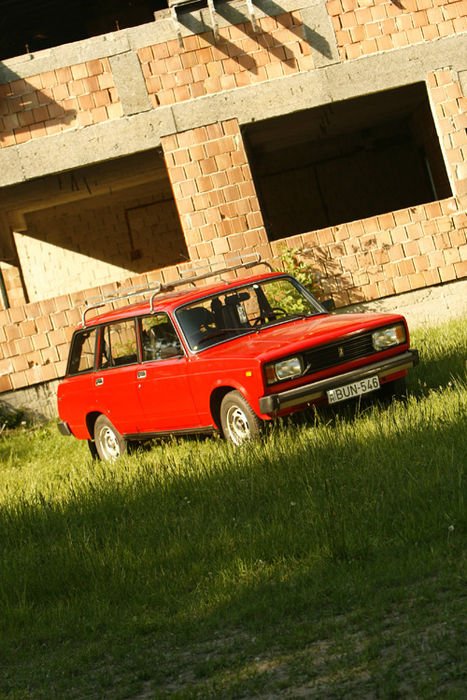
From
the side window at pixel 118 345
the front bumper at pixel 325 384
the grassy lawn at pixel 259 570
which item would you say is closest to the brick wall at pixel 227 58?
the side window at pixel 118 345

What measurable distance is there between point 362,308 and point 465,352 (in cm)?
427

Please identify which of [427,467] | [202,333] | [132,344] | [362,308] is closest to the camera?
[427,467]

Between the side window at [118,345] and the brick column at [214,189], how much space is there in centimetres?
469

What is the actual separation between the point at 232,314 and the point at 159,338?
80 cm

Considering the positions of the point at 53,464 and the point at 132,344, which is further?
the point at 53,464

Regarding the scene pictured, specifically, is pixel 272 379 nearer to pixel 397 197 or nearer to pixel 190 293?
pixel 190 293

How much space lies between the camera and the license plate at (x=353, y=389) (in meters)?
9.65

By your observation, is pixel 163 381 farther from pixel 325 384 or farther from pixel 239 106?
pixel 239 106

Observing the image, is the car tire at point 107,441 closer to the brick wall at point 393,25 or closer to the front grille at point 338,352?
the front grille at point 338,352

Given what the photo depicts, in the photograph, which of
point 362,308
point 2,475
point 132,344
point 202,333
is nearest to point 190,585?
point 202,333

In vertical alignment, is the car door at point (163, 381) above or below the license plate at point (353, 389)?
above

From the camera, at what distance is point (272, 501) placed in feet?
24.9

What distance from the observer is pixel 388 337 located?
1013cm

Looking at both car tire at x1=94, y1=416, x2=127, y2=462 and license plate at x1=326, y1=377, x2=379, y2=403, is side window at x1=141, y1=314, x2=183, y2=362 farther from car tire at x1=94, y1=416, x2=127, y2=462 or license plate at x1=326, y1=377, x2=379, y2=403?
license plate at x1=326, y1=377, x2=379, y2=403
